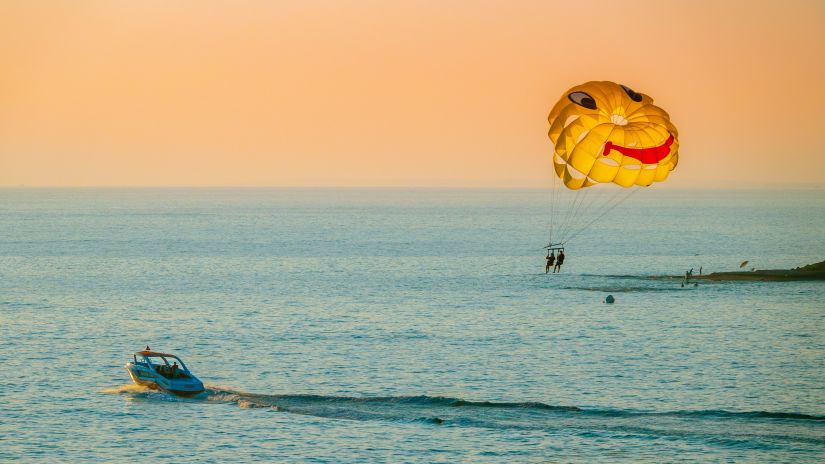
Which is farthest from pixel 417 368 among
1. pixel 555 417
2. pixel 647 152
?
pixel 647 152

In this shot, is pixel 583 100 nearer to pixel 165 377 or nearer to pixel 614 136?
pixel 614 136

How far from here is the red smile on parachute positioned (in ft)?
242

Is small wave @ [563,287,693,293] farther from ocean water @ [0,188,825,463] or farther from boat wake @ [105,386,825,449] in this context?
boat wake @ [105,386,825,449]

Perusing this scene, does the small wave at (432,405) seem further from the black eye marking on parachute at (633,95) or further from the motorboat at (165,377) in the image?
the black eye marking on parachute at (633,95)

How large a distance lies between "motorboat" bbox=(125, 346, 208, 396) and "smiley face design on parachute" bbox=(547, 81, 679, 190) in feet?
94.4

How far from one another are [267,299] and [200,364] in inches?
1503

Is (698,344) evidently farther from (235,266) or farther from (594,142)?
(235,266)

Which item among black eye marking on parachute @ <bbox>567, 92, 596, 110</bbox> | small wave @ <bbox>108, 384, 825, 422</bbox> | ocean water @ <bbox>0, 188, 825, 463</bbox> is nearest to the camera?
ocean water @ <bbox>0, 188, 825, 463</bbox>

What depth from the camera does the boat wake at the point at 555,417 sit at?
53781 millimetres

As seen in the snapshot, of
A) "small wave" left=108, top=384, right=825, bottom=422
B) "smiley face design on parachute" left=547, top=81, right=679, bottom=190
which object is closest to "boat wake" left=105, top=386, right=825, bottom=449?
"small wave" left=108, top=384, right=825, bottom=422

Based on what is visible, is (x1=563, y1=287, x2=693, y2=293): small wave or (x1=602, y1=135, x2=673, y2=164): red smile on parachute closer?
(x1=602, y1=135, x2=673, y2=164): red smile on parachute

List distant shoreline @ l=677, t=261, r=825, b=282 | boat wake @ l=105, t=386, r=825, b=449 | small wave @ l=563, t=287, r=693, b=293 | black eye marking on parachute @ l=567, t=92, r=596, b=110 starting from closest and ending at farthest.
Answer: boat wake @ l=105, t=386, r=825, b=449, black eye marking on parachute @ l=567, t=92, r=596, b=110, small wave @ l=563, t=287, r=693, b=293, distant shoreline @ l=677, t=261, r=825, b=282

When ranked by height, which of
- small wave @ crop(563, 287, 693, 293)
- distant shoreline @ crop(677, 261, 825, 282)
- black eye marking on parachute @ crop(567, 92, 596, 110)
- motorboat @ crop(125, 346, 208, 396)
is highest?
black eye marking on parachute @ crop(567, 92, 596, 110)

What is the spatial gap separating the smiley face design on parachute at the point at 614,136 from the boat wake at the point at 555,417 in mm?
20704
